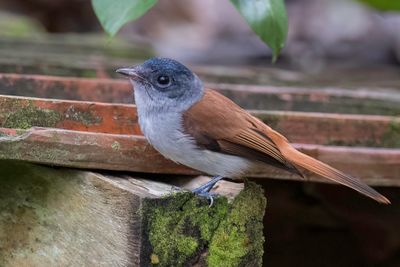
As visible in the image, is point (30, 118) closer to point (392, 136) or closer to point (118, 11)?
point (118, 11)

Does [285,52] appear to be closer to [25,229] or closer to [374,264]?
[374,264]

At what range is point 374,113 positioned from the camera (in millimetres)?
3943

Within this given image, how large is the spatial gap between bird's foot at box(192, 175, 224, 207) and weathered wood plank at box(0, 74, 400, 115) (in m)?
0.88

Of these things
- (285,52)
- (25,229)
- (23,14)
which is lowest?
(23,14)

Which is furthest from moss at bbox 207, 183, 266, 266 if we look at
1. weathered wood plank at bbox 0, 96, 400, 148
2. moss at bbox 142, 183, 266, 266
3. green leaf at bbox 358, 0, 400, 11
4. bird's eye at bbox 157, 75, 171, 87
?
green leaf at bbox 358, 0, 400, 11

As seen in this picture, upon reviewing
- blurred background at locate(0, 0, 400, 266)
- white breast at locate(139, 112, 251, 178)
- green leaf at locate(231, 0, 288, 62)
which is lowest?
blurred background at locate(0, 0, 400, 266)

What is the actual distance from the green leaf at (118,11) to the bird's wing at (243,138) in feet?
1.32

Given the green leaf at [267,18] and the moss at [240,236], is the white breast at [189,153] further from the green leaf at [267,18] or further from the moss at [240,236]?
the green leaf at [267,18]

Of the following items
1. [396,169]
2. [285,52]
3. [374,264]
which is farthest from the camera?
[285,52]

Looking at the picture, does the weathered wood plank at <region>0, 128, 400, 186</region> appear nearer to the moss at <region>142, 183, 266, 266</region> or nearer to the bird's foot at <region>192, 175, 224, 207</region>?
the bird's foot at <region>192, 175, 224, 207</region>

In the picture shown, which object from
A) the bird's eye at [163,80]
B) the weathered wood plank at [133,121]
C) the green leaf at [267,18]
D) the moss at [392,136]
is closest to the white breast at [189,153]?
the weathered wood plank at [133,121]

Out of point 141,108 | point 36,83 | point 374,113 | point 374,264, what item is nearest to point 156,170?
point 141,108

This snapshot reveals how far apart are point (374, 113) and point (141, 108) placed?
127cm

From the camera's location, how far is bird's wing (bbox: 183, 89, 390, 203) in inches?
114
